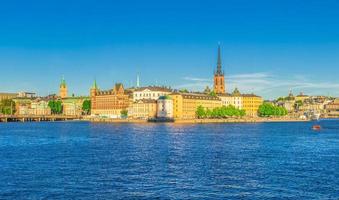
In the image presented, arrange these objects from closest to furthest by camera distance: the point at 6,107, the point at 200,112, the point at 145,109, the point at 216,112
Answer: the point at 200,112 → the point at 216,112 → the point at 145,109 → the point at 6,107

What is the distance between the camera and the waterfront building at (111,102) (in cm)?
17075

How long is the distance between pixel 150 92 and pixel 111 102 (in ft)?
61.2

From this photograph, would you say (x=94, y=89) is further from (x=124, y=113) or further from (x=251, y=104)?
(x=251, y=104)

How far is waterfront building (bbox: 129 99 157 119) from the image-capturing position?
151 m

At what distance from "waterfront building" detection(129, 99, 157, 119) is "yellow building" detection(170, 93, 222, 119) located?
620 centimetres

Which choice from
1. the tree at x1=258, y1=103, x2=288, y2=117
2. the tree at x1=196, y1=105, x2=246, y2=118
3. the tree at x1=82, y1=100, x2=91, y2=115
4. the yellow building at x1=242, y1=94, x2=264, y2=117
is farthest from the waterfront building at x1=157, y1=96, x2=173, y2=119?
the tree at x1=82, y1=100, x2=91, y2=115

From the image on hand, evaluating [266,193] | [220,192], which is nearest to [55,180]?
[220,192]

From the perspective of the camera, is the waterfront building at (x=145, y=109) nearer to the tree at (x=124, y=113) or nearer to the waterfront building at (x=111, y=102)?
the tree at (x=124, y=113)

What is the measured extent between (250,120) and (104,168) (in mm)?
123963

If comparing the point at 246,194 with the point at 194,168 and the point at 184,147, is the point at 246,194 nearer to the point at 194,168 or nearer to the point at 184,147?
the point at 194,168

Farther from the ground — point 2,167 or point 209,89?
point 209,89

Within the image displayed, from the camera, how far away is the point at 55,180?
2822 cm

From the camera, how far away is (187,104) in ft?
494

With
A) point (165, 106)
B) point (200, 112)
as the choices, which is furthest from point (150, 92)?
point (200, 112)
